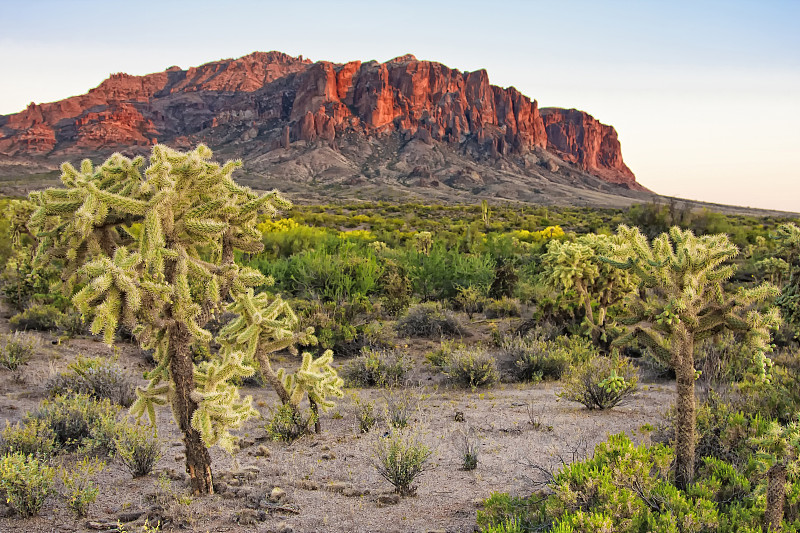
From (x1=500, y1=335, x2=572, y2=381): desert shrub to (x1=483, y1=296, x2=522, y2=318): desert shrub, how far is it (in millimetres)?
4494

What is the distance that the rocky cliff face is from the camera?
461ft

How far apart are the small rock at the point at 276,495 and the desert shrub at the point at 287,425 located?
4.50 feet

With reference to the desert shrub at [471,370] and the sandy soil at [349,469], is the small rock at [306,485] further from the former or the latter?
the desert shrub at [471,370]

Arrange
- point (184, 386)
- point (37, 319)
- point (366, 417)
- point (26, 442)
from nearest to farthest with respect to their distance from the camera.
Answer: point (184, 386) → point (26, 442) → point (366, 417) → point (37, 319)

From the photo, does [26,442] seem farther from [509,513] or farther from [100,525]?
[509,513]

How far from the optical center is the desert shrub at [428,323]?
1195cm

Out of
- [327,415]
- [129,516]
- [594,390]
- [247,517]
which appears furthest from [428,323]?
[129,516]

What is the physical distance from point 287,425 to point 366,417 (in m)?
0.96

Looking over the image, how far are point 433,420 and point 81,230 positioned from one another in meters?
4.52

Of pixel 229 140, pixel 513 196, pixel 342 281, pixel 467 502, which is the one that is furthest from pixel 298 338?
pixel 229 140

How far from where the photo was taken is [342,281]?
12.8 meters

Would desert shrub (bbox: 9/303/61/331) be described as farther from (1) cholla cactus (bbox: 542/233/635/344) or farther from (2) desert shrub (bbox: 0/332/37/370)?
(1) cholla cactus (bbox: 542/233/635/344)

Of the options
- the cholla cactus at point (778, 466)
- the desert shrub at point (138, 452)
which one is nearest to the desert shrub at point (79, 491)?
the desert shrub at point (138, 452)

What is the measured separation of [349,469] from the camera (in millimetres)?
5215
